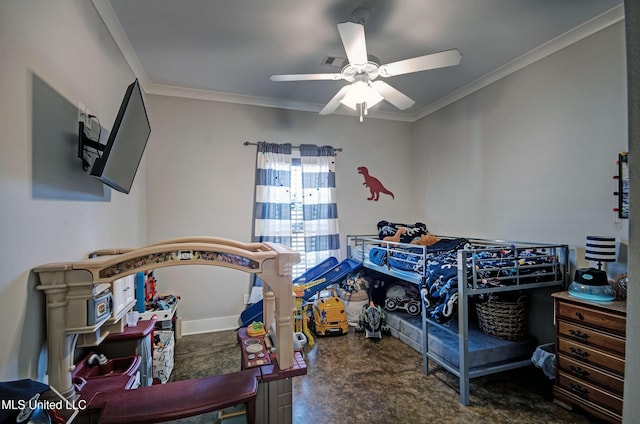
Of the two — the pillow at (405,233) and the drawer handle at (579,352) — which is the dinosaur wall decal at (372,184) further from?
the drawer handle at (579,352)

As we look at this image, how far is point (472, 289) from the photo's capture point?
205 centimetres

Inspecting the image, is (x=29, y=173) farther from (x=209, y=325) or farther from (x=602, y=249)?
(x=602, y=249)

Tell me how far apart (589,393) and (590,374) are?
11 cm

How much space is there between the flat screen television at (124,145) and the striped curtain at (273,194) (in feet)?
5.55

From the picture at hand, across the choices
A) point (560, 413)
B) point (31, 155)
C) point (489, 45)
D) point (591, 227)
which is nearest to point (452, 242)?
point (591, 227)

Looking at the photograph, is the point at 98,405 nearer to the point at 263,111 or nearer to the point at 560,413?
the point at 560,413

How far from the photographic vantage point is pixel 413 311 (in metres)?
3.13

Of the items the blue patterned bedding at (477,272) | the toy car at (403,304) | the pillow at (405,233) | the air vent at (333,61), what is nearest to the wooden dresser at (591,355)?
the blue patterned bedding at (477,272)

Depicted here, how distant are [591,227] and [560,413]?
1331mm

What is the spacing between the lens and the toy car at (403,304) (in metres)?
3.13

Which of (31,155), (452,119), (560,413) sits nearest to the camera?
(31,155)

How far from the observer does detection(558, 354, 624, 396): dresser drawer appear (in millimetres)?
1682

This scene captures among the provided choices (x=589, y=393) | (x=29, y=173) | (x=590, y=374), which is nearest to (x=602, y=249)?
(x=590, y=374)

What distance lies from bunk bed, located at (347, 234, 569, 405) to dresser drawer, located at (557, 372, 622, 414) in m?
0.29
